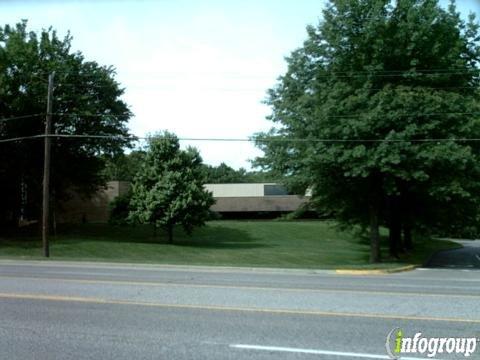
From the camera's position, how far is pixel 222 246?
127 feet

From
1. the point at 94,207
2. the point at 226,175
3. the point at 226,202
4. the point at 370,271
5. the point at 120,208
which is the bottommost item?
the point at 370,271

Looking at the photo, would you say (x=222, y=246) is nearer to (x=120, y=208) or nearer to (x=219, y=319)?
(x=120, y=208)

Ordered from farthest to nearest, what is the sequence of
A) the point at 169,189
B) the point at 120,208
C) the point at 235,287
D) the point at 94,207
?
the point at 94,207, the point at 120,208, the point at 169,189, the point at 235,287

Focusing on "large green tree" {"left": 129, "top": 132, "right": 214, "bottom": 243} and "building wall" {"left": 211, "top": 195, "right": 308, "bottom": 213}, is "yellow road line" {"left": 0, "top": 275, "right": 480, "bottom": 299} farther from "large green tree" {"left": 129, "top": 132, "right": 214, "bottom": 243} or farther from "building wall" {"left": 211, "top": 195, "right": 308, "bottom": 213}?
"building wall" {"left": 211, "top": 195, "right": 308, "bottom": 213}

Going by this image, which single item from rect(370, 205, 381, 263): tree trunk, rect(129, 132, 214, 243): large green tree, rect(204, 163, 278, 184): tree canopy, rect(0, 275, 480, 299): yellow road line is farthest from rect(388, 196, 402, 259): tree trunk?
rect(204, 163, 278, 184): tree canopy

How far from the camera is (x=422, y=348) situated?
673 cm

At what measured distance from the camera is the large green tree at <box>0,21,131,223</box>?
36312mm

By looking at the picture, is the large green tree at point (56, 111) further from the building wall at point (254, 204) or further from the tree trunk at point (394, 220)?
the building wall at point (254, 204)

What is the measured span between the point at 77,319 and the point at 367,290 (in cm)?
638

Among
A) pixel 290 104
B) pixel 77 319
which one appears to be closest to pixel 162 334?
pixel 77 319

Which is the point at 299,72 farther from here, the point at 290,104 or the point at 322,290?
the point at 322,290

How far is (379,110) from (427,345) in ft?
55.2

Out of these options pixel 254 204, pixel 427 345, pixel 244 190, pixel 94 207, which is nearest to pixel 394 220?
pixel 427 345

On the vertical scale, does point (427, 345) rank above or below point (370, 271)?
above
